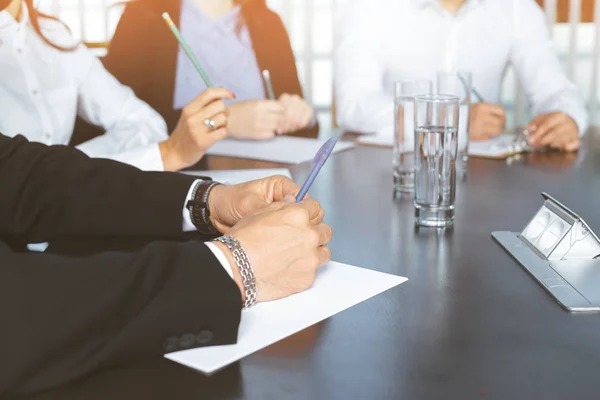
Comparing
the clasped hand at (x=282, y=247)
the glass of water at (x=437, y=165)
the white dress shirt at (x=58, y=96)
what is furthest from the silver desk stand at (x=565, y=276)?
the white dress shirt at (x=58, y=96)

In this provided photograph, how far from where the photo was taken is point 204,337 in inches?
31.5

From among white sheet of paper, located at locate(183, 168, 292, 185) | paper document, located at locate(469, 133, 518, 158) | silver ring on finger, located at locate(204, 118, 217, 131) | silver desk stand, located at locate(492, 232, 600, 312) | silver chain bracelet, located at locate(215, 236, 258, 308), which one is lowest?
silver desk stand, located at locate(492, 232, 600, 312)

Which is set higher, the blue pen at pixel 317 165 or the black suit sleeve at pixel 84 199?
the blue pen at pixel 317 165

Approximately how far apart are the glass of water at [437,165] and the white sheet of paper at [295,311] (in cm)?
27

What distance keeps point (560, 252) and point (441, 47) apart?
221 cm

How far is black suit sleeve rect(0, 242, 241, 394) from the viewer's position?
29.0 inches

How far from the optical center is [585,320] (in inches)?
33.5

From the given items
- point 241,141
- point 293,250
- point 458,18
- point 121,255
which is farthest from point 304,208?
point 458,18

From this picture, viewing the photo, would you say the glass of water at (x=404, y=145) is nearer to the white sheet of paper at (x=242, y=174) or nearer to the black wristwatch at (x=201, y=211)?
the white sheet of paper at (x=242, y=174)

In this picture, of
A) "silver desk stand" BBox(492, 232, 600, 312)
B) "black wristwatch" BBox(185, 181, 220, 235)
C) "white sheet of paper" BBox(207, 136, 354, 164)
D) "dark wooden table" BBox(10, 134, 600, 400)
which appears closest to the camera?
"dark wooden table" BBox(10, 134, 600, 400)

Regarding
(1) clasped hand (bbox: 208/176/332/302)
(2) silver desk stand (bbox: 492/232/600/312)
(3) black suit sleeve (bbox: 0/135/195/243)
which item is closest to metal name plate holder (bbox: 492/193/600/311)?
(2) silver desk stand (bbox: 492/232/600/312)

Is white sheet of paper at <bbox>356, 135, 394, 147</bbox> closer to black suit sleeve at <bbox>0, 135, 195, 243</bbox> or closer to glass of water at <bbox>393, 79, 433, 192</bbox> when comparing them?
glass of water at <bbox>393, 79, 433, 192</bbox>

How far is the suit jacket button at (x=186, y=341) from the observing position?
79 cm

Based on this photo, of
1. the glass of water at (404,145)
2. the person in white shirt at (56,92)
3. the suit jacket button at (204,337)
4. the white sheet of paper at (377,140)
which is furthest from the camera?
the person in white shirt at (56,92)
